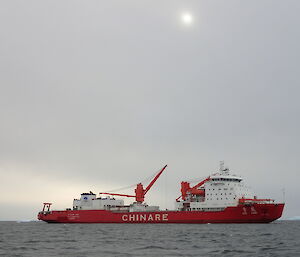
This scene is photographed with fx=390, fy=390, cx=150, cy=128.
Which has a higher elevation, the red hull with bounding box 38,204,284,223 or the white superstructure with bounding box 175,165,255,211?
the white superstructure with bounding box 175,165,255,211

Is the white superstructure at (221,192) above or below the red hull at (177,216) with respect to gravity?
above

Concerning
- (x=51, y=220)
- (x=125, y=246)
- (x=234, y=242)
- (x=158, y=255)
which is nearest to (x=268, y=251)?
(x=234, y=242)

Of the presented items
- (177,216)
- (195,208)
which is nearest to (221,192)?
(195,208)

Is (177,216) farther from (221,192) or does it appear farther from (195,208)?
(221,192)

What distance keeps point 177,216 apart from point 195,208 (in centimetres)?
322

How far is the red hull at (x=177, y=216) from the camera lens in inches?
2296

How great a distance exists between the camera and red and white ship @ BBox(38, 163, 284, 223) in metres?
58.7

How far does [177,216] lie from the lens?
63.3m

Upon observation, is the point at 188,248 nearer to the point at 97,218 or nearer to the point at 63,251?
the point at 63,251

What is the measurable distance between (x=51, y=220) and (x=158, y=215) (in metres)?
23.8

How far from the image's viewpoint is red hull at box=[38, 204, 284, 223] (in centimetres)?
5831

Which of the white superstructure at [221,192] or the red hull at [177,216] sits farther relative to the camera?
the white superstructure at [221,192]

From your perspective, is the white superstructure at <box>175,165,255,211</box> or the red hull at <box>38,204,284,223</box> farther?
the white superstructure at <box>175,165,255,211</box>

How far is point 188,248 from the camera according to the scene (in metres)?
27.7
